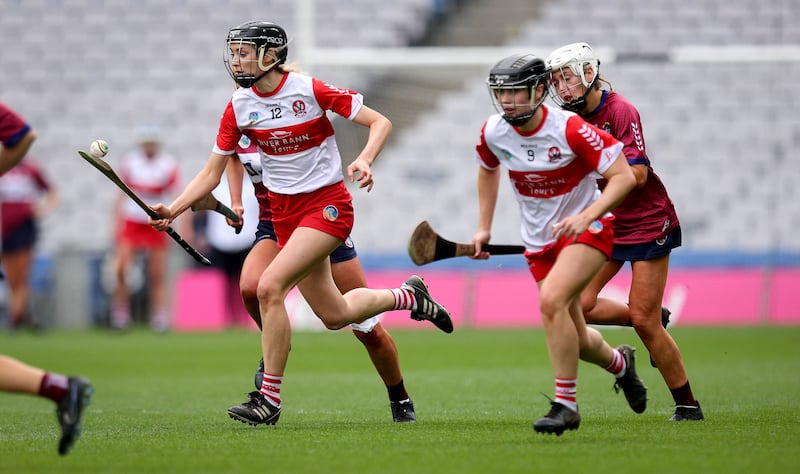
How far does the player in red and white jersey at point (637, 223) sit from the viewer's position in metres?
6.80

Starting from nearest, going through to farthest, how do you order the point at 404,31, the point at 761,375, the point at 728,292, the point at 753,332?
the point at 761,375, the point at 753,332, the point at 728,292, the point at 404,31

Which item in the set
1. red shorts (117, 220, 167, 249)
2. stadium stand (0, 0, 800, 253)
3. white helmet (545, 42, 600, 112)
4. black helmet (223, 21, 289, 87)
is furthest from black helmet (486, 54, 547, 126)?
stadium stand (0, 0, 800, 253)

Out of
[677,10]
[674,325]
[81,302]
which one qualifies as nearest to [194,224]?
[81,302]

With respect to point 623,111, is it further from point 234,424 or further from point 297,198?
point 234,424

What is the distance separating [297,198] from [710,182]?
42.9ft

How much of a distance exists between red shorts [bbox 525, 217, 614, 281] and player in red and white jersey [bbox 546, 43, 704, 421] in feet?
1.83

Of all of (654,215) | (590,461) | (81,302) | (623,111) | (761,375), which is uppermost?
(623,111)

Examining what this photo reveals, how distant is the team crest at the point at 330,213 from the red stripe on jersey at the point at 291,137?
1.17 ft

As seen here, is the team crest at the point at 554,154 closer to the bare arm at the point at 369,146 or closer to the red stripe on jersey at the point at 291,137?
the bare arm at the point at 369,146

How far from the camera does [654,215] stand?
276 inches

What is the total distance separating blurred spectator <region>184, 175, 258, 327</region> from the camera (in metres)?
15.9

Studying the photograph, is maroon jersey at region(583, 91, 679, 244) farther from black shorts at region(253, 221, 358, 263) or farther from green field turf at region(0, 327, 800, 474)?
black shorts at region(253, 221, 358, 263)

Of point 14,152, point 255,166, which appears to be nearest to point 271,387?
point 255,166

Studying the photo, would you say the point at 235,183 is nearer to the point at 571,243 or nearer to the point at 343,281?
the point at 343,281
